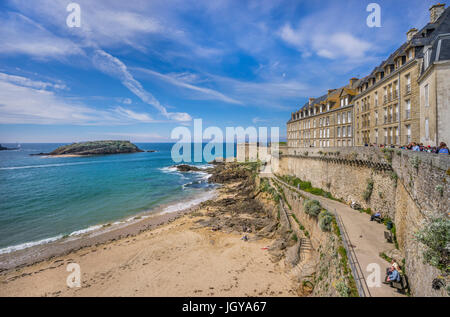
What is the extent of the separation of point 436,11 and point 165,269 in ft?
90.9

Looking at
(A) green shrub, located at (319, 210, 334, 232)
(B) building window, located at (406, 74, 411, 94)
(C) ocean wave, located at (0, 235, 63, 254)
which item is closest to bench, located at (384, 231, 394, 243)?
(A) green shrub, located at (319, 210, 334, 232)

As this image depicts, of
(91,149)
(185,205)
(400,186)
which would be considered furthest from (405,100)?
(91,149)

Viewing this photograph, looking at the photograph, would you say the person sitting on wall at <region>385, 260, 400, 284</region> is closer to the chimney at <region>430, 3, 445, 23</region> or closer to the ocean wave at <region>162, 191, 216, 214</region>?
the chimney at <region>430, 3, 445, 23</region>

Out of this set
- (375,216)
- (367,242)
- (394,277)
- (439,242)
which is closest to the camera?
(439,242)

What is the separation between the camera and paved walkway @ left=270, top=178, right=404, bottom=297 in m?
6.55

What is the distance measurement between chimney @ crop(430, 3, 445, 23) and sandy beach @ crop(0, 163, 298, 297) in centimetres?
2163

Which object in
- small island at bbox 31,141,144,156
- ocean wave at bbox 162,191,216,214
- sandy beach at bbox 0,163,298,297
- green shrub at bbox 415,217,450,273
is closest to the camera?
green shrub at bbox 415,217,450,273

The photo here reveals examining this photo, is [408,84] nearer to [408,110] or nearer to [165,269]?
[408,110]

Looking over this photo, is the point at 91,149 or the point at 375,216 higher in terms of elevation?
the point at 91,149

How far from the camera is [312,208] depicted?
45.1 feet

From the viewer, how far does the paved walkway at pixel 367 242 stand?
655 centimetres

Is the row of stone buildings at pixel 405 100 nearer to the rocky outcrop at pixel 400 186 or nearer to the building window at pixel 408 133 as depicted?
the building window at pixel 408 133

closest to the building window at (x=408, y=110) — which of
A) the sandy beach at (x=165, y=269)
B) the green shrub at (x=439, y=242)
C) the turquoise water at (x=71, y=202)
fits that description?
the green shrub at (x=439, y=242)

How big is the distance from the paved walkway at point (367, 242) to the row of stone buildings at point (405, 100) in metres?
5.76
